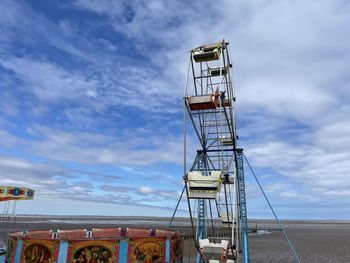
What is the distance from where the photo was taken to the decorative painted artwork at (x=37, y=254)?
19.8m

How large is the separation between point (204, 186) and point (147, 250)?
5.17 metres

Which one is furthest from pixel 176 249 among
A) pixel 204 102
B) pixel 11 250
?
pixel 11 250

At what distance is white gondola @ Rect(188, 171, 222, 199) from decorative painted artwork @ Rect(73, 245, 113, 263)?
6.11 meters

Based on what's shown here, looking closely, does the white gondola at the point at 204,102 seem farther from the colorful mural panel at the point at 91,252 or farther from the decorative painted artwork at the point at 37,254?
the decorative painted artwork at the point at 37,254

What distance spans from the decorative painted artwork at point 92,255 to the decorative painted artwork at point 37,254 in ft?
5.05

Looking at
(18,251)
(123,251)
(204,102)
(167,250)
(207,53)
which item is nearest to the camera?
(123,251)

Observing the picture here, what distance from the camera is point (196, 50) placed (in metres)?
25.6

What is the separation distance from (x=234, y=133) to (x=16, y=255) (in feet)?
53.7

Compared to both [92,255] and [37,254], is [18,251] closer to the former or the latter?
[37,254]

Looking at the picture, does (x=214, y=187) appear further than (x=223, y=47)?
No

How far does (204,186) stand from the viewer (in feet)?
71.1

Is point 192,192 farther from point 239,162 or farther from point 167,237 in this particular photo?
point 239,162

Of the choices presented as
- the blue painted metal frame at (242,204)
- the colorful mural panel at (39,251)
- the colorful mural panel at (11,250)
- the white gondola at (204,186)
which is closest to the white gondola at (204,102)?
the white gondola at (204,186)

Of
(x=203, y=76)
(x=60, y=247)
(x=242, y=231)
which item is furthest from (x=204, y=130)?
(x=60, y=247)
